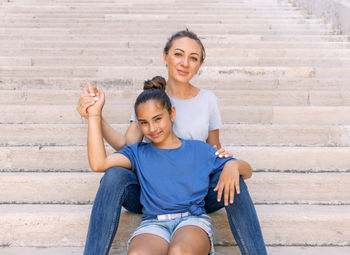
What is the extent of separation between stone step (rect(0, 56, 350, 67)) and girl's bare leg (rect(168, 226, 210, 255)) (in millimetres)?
2848

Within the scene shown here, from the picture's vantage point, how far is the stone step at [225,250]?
2209 millimetres

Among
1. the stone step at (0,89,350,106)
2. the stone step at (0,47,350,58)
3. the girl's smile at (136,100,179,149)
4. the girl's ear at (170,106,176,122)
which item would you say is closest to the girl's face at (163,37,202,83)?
the girl's ear at (170,106,176,122)

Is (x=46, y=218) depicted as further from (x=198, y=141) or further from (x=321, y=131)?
(x=321, y=131)

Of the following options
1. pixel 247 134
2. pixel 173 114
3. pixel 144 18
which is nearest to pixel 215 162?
pixel 173 114

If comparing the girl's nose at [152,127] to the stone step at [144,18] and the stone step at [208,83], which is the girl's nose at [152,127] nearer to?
the stone step at [208,83]

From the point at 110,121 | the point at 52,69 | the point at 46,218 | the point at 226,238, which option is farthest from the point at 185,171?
the point at 52,69

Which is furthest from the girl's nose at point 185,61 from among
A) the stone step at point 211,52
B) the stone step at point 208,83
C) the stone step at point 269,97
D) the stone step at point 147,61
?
the stone step at point 211,52

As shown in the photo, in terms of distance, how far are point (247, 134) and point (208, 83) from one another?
3.28 feet

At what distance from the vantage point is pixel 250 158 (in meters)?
2.83

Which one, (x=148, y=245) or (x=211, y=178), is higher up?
(x=211, y=178)

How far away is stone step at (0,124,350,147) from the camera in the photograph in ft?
9.81

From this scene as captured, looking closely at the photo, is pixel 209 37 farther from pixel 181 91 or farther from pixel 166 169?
pixel 166 169

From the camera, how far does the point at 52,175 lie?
2.62 meters

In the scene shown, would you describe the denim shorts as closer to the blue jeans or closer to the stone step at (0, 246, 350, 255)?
the blue jeans
